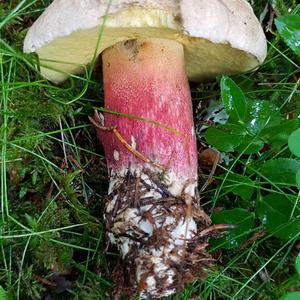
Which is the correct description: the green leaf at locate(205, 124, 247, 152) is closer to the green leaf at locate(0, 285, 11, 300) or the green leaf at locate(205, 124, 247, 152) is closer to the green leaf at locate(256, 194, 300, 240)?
the green leaf at locate(256, 194, 300, 240)

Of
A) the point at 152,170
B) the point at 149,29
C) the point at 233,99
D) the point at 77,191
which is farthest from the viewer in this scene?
the point at 77,191

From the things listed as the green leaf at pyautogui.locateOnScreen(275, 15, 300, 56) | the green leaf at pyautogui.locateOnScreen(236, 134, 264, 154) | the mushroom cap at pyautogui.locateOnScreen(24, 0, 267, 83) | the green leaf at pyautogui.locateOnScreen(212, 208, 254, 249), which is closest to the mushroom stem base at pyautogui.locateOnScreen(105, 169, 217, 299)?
the green leaf at pyautogui.locateOnScreen(212, 208, 254, 249)

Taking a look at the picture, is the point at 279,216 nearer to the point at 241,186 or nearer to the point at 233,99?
the point at 241,186

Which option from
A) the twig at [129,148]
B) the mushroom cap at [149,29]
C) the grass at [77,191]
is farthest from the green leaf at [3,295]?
the mushroom cap at [149,29]

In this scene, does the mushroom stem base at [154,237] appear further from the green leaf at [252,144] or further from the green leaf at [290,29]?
the green leaf at [290,29]

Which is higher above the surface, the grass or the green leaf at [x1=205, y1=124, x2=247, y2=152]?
the green leaf at [x1=205, y1=124, x2=247, y2=152]

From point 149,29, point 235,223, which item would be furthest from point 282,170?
point 149,29
